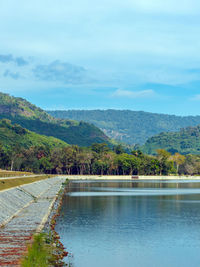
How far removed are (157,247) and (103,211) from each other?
29601 millimetres

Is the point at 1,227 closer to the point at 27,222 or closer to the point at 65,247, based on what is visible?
the point at 27,222

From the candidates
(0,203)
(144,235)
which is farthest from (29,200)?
(144,235)

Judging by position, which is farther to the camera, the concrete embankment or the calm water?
the calm water

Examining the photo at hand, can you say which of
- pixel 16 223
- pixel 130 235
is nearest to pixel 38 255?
pixel 16 223

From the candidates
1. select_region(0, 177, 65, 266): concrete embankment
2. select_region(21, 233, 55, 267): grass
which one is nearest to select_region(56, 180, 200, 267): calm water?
select_region(21, 233, 55, 267): grass

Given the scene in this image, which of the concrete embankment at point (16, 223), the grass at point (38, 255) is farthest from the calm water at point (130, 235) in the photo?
the concrete embankment at point (16, 223)

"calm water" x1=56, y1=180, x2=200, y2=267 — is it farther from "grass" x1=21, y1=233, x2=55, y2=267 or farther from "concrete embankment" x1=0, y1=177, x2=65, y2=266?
"concrete embankment" x1=0, y1=177, x2=65, y2=266

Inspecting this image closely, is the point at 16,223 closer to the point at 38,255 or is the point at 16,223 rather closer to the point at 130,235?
the point at 130,235

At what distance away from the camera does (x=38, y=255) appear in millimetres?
31312

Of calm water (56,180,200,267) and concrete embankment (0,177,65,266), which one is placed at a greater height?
concrete embankment (0,177,65,266)

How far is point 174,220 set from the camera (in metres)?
61.7

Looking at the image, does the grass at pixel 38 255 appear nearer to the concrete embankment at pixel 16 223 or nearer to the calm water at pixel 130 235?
the concrete embankment at pixel 16 223

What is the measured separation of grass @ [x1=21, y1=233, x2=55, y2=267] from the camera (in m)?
29.2

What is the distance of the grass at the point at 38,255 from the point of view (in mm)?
29188
